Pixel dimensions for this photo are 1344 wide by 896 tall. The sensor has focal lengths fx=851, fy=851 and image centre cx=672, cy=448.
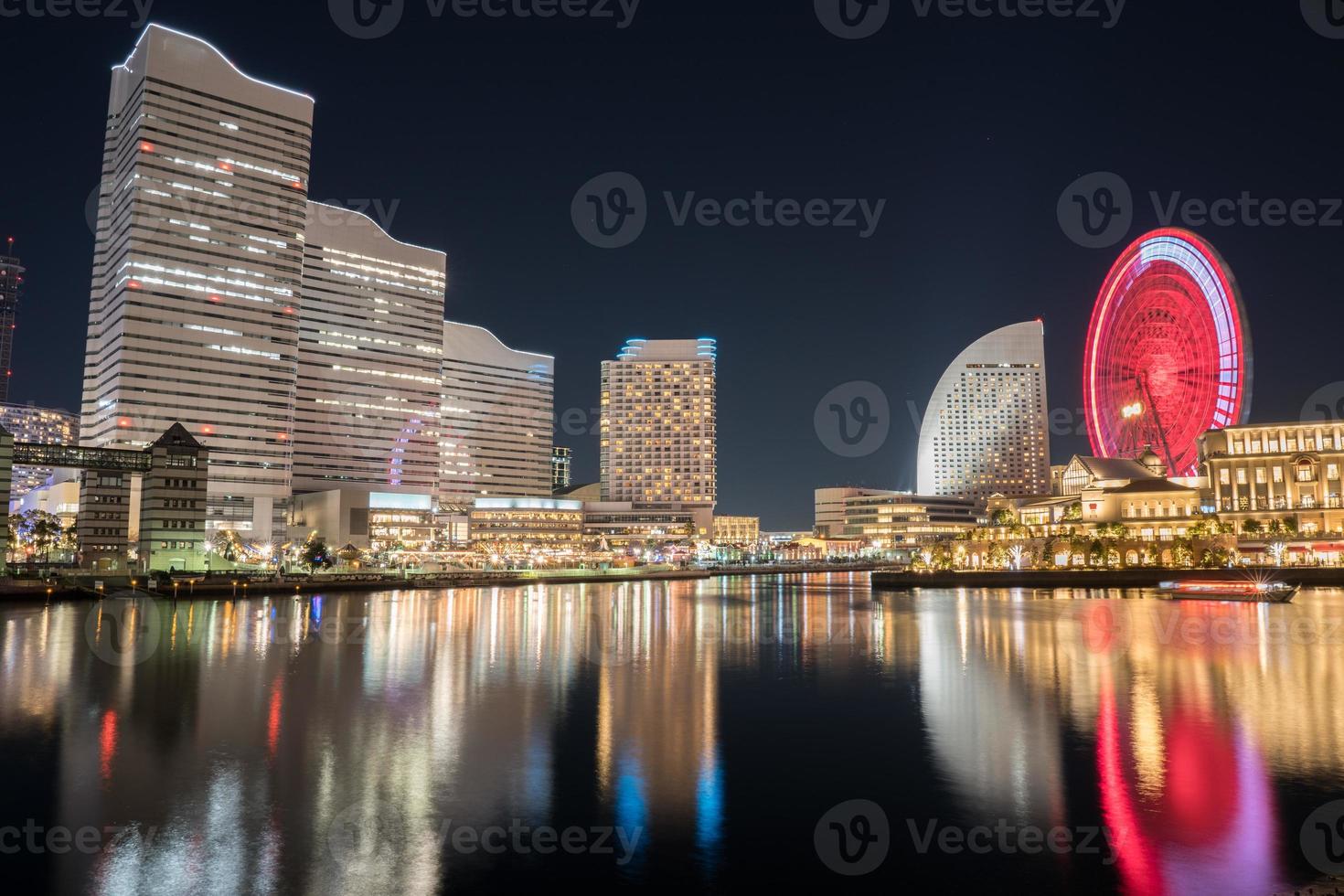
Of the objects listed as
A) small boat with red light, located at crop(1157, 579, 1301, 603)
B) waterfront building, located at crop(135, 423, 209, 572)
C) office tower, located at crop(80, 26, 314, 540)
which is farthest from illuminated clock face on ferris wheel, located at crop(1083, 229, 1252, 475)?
office tower, located at crop(80, 26, 314, 540)

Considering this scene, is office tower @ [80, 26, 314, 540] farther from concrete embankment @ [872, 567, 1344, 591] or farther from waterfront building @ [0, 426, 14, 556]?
concrete embankment @ [872, 567, 1344, 591]

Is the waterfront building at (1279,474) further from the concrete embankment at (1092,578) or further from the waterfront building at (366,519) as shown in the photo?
the waterfront building at (366,519)

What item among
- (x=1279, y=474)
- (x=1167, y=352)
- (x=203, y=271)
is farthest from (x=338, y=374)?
(x=1279, y=474)

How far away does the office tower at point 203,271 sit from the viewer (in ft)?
492

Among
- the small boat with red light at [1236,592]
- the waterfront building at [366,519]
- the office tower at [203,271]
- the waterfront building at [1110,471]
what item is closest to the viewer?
the small boat with red light at [1236,592]

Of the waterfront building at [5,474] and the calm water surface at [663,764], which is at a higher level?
the waterfront building at [5,474]

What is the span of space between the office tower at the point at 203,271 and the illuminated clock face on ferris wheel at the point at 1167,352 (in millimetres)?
140968

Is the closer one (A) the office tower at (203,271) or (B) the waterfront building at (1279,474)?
(B) the waterfront building at (1279,474)

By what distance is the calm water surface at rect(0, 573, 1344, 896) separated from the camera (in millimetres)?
14156

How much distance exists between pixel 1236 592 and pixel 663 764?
81384 mm

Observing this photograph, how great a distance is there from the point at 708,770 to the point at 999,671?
1959 centimetres

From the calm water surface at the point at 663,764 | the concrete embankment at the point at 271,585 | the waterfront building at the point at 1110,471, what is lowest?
the concrete embankment at the point at 271,585

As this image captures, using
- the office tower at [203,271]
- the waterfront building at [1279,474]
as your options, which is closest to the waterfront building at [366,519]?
the office tower at [203,271]

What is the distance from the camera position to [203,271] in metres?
155
